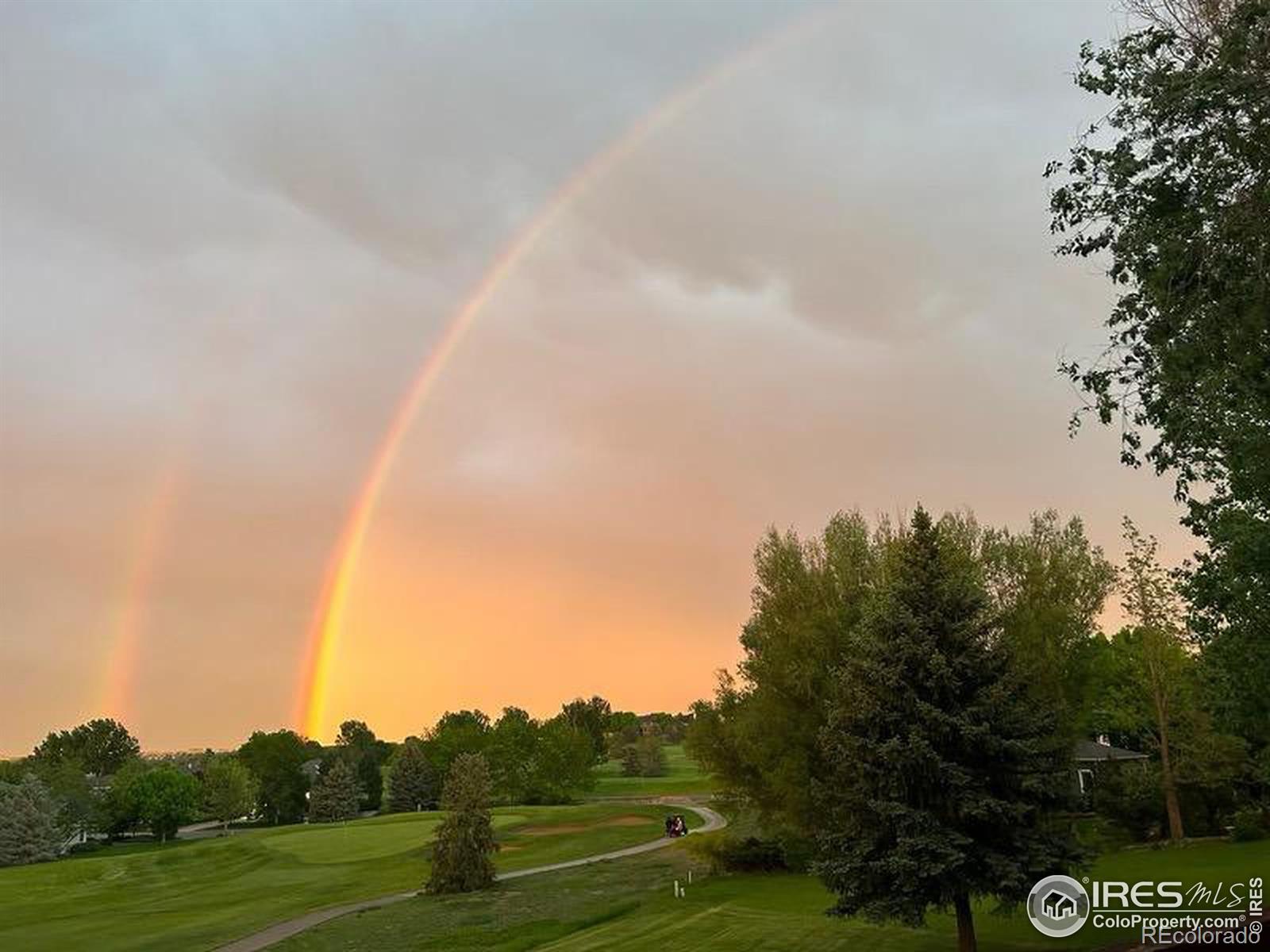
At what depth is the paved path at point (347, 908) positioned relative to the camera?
37281 mm

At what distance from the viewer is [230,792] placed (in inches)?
4491

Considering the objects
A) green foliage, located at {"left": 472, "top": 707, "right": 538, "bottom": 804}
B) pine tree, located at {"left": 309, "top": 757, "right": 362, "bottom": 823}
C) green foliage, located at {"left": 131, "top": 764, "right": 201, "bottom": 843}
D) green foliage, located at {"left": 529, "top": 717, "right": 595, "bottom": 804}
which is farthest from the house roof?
green foliage, located at {"left": 131, "top": 764, "right": 201, "bottom": 843}

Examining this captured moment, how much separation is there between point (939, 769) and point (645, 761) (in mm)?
146491

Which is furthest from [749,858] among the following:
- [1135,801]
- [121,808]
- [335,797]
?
[121,808]

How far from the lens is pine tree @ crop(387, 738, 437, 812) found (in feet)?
381

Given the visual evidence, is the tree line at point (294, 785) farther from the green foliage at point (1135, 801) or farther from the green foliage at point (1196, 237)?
the green foliage at point (1196, 237)

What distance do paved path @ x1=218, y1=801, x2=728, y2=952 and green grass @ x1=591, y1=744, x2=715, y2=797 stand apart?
36.9m

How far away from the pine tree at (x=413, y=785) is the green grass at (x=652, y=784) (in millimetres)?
20031

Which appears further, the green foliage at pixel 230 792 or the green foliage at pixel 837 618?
the green foliage at pixel 230 792

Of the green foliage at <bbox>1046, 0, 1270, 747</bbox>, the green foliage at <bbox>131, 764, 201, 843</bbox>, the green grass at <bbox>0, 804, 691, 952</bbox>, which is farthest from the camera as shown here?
the green foliage at <bbox>131, 764, 201, 843</bbox>

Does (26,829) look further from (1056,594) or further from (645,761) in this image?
(1056,594)

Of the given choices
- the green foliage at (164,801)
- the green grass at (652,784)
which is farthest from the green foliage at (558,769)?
the green foliage at (164,801)

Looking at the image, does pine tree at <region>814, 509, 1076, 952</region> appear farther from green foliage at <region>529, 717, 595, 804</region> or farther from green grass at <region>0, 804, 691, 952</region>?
green foliage at <region>529, 717, 595, 804</region>

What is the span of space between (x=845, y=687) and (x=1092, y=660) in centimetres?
2037
